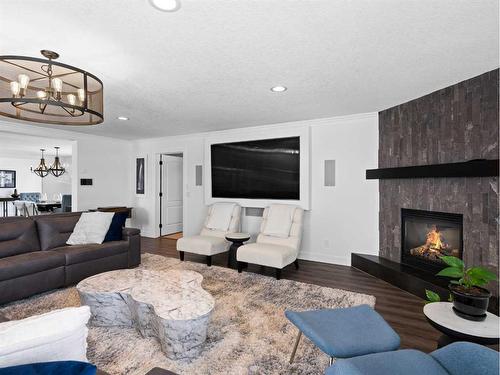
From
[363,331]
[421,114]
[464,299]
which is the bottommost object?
[363,331]

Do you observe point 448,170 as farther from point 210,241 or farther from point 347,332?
point 210,241

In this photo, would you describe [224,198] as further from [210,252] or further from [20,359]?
→ [20,359]

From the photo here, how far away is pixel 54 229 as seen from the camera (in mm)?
3621

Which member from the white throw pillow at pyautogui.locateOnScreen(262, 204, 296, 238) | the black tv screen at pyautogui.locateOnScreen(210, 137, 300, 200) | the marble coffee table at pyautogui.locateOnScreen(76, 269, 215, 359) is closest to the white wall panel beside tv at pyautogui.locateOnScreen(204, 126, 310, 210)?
the black tv screen at pyautogui.locateOnScreen(210, 137, 300, 200)

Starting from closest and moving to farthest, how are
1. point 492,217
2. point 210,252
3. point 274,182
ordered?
point 492,217, point 210,252, point 274,182

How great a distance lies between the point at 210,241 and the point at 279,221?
1139 millimetres

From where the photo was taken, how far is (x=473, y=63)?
240cm

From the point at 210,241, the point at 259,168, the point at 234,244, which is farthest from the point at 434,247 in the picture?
the point at 210,241

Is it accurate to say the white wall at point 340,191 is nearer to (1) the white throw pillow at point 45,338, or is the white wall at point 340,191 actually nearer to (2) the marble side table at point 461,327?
(2) the marble side table at point 461,327

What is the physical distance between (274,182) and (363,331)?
328 cm

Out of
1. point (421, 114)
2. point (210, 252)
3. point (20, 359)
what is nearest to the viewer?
point (20, 359)

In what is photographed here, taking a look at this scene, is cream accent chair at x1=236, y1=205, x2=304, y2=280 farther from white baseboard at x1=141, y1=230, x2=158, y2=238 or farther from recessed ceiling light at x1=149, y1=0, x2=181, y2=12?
white baseboard at x1=141, y1=230, x2=158, y2=238

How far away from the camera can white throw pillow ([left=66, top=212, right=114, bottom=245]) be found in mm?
3707

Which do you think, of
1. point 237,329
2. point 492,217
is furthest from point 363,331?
point 492,217
